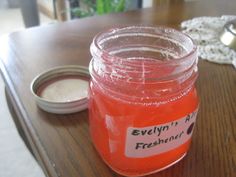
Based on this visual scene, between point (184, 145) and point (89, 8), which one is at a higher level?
point (184, 145)

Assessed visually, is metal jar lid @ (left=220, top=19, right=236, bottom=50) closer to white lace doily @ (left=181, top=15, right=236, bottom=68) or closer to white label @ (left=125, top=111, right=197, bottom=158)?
white lace doily @ (left=181, top=15, right=236, bottom=68)

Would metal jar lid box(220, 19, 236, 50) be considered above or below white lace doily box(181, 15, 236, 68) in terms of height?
above

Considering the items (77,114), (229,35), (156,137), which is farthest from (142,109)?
(229,35)

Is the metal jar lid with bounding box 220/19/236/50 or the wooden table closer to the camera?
the wooden table

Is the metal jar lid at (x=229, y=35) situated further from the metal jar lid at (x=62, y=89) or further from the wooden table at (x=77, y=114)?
the metal jar lid at (x=62, y=89)

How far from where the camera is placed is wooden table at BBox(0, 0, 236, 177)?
0.38 metres

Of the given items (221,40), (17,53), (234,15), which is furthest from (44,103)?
(234,15)

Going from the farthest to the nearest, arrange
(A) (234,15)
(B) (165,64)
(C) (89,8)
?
(C) (89,8) < (A) (234,15) < (B) (165,64)

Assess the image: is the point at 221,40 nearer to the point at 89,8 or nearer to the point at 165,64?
the point at 165,64

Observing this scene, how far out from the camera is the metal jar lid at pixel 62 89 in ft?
1.47

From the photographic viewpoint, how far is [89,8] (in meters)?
1.91

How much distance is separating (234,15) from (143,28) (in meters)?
0.46

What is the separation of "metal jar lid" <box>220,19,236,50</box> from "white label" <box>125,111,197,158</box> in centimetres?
33

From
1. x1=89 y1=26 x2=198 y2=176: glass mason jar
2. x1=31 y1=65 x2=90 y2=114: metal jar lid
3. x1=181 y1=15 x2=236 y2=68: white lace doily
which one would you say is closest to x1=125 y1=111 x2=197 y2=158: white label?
x1=89 y1=26 x2=198 y2=176: glass mason jar
